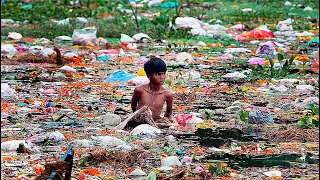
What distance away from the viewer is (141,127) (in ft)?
15.9

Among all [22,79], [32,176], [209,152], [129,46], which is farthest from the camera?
[129,46]

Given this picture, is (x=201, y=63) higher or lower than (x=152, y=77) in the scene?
lower

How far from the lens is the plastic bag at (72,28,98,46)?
31.0ft

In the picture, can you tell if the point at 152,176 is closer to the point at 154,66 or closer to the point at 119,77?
the point at 154,66

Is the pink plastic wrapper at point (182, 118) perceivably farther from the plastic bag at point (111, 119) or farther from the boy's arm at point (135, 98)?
the plastic bag at point (111, 119)

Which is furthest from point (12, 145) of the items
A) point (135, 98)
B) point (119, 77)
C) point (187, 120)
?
point (119, 77)

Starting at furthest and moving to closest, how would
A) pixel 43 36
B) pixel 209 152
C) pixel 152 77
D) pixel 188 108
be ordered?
pixel 43 36
pixel 188 108
pixel 152 77
pixel 209 152

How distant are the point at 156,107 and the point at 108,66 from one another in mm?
2666

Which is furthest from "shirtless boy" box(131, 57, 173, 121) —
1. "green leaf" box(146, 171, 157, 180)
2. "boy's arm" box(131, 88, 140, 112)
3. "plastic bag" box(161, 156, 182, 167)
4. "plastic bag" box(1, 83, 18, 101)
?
"green leaf" box(146, 171, 157, 180)

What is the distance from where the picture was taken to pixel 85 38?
372 inches

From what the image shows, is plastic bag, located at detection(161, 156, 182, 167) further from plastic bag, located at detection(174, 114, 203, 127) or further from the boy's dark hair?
the boy's dark hair

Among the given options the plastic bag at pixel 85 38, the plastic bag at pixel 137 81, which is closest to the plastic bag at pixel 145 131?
the plastic bag at pixel 137 81

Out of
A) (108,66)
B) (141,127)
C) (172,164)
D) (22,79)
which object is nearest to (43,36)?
(108,66)

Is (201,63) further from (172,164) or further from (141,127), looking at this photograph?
(172,164)
